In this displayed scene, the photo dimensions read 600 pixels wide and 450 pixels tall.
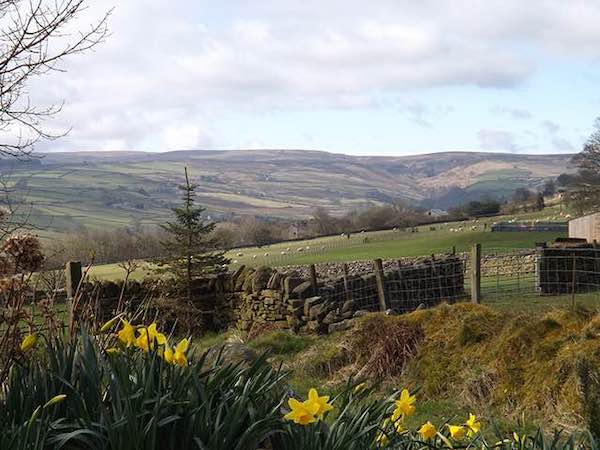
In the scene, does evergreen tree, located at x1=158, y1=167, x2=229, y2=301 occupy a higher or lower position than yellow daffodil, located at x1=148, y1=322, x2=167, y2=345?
lower

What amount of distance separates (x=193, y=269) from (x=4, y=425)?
13.7 meters

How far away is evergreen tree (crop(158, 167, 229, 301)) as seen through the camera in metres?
16.0

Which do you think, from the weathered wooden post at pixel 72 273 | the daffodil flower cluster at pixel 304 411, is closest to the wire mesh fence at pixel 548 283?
the weathered wooden post at pixel 72 273

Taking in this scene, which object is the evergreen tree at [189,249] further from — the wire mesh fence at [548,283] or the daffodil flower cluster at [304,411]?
A: the daffodil flower cluster at [304,411]

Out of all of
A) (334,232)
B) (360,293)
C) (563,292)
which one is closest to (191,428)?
(360,293)

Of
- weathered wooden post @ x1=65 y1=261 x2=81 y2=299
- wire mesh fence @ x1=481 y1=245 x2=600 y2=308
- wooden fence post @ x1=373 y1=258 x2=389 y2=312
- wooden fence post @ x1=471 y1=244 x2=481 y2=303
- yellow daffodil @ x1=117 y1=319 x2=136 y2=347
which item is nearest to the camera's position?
yellow daffodil @ x1=117 y1=319 x2=136 y2=347

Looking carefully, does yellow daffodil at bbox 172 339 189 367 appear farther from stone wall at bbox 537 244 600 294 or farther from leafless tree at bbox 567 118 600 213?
leafless tree at bbox 567 118 600 213

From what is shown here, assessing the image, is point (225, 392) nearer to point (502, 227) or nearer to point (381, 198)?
point (502, 227)

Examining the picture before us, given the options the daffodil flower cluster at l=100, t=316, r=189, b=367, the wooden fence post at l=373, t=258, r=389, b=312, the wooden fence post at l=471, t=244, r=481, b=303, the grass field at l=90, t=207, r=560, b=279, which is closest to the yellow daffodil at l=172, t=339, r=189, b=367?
the daffodil flower cluster at l=100, t=316, r=189, b=367

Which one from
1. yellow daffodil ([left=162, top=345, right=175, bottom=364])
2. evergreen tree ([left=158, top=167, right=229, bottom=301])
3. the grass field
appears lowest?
the grass field

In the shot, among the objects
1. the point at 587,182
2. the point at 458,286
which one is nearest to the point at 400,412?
the point at 458,286

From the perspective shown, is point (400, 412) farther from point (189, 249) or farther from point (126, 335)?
point (189, 249)

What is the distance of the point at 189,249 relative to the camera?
630 inches

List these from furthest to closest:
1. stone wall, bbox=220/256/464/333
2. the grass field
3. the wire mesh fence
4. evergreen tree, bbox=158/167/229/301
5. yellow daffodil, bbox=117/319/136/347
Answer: the grass field < the wire mesh fence < evergreen tree, bbox=158/167/229/301 < stone wall, bbox=220/256/464/333 < yellow daffodil, bbox=117/319/136/347
